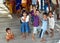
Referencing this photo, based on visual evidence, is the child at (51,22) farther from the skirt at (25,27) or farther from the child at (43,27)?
the skirt at (25,27)

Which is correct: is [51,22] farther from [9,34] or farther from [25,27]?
[9,34]

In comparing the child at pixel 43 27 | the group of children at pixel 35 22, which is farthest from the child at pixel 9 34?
the child at pixel 43 27

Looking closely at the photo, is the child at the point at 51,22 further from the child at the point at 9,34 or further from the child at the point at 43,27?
the child at the point at 9,34

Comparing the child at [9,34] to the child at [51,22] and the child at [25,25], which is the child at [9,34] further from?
the child at [51,22]

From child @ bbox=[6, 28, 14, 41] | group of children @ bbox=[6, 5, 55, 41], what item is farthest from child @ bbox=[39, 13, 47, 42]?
child @ bbox=[6, 28, 14, 41]

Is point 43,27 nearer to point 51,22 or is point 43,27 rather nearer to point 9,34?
point 51,22

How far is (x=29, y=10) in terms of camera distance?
1.47 m

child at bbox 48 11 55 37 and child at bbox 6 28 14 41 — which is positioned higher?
child at bbox 48 11 55 37

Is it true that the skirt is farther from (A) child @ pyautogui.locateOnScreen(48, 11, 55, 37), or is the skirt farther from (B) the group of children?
(A) child @ pyautogui.locateOnScreen(48, 11, 55, 37)

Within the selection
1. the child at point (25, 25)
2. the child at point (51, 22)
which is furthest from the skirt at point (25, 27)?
the child at point (51, 22)

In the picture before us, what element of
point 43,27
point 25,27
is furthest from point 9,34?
point 43,27

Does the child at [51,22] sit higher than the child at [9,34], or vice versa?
the child at [51,22]

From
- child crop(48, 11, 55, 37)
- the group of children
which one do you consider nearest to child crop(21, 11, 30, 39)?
the group of children

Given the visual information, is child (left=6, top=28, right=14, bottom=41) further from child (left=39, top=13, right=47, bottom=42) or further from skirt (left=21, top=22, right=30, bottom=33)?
child (left=39, top=13, right=47, bottom=42)
